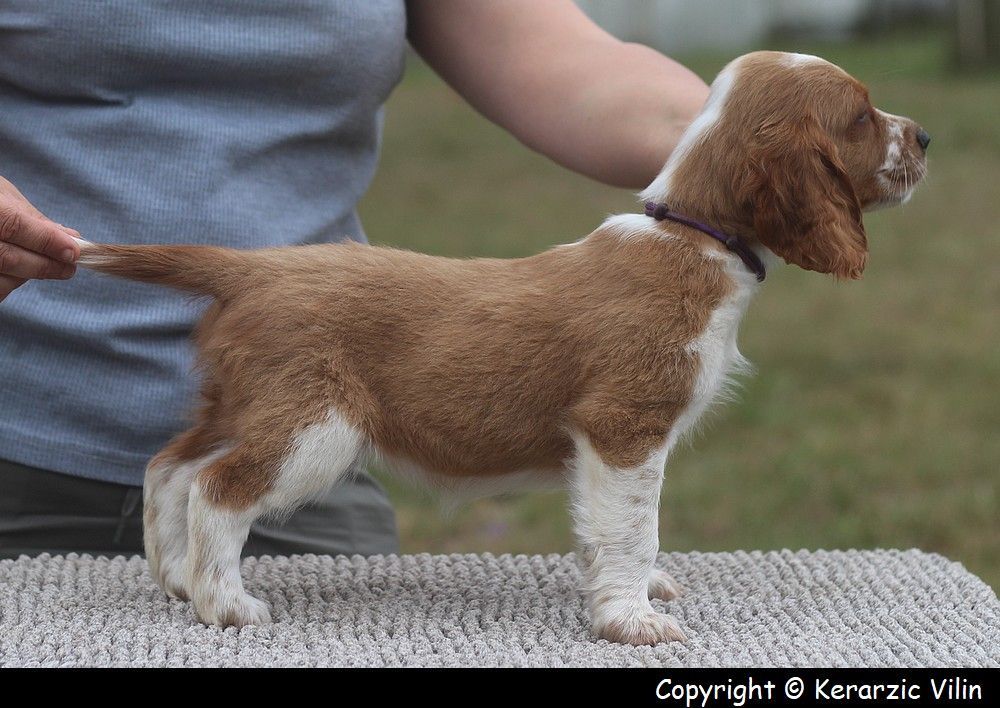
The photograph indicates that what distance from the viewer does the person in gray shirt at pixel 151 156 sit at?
2.35 metres

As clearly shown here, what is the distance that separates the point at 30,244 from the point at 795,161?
1.10m

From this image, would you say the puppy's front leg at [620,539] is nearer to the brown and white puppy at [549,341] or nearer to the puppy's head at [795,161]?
the brown and white puppy at [549,341]

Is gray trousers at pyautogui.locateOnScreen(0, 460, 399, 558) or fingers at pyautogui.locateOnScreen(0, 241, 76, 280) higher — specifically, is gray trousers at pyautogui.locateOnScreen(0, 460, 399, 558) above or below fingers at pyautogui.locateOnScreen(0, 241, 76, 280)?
below

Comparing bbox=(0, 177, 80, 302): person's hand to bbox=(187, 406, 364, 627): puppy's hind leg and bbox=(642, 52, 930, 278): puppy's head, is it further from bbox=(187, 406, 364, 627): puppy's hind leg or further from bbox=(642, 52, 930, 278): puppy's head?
bbox=(642, 52, 930, 278): puppy's head

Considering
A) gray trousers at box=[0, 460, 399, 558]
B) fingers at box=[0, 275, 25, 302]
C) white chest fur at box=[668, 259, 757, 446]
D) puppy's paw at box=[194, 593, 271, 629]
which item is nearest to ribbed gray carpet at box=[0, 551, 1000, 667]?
puppy's paw at box=[194, 593, 271, 629]

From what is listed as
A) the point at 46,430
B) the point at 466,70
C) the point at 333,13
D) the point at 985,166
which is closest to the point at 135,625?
the point at 46,430

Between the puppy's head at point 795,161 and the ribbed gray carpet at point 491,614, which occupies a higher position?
the puppy's head at point 795,161

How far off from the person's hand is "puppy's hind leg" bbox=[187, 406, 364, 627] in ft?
1.21

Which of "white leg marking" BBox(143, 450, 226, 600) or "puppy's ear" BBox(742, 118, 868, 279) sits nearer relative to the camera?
"puppy's ear" BBox(742, 118, 868, 279)

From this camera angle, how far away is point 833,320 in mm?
7234

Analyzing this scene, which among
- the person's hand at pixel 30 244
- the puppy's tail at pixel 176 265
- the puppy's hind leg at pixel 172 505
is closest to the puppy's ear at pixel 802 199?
the puppy's tail at pixel 176 265

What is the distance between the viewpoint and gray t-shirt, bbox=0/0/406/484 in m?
2.34

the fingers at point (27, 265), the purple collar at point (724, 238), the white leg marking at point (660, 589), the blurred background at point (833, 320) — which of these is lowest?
the blurred background at point (833, 320)

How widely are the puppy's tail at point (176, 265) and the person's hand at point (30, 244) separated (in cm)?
3
